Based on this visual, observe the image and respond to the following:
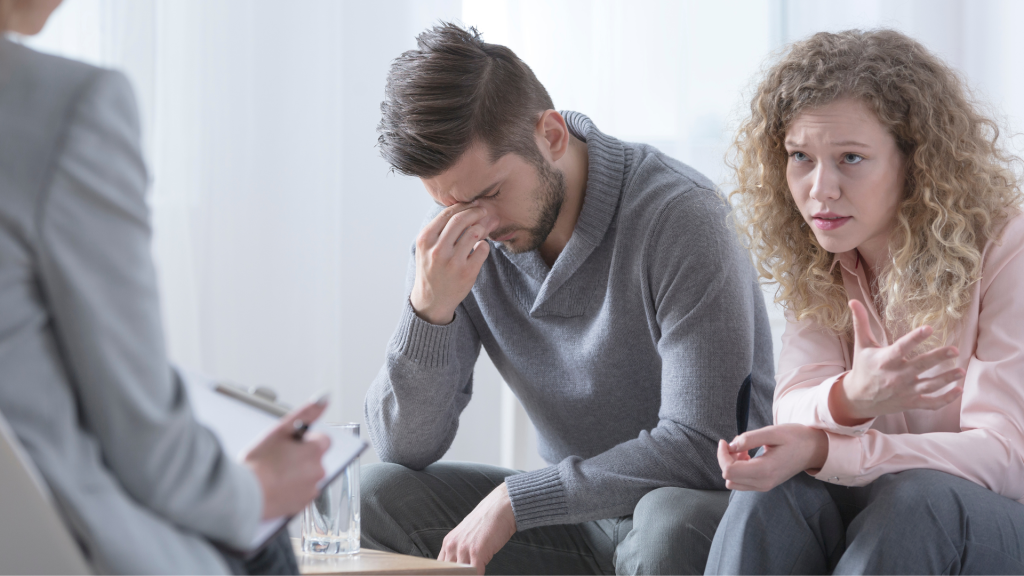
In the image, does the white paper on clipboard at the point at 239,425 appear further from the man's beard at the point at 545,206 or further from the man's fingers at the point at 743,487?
the man's beard at the point at 545,206

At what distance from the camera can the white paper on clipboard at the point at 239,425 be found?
0.61 metres

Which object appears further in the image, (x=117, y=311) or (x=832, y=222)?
(x=832, y=222)

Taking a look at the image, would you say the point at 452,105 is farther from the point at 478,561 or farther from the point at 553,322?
the point at 478,561

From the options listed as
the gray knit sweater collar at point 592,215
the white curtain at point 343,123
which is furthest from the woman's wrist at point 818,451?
the white curtain at point 343,123

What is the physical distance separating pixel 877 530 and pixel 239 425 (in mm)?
628

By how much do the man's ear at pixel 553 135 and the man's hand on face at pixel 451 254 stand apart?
15cm

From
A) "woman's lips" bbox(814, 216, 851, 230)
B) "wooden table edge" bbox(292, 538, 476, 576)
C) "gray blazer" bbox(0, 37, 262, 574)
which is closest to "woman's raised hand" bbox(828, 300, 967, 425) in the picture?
"woman's lips" bbox(814, 216, 851, 230)

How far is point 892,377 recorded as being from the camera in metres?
0.91

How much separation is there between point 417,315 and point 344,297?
0.86 meters

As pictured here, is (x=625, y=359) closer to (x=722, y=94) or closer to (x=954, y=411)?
(x=954, y=411)

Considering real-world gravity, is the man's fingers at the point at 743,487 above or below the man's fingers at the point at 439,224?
below

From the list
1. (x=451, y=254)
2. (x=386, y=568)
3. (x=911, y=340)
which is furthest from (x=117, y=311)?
(x=451, y=254)

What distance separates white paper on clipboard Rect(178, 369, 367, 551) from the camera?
609mm

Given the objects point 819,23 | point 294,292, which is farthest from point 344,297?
point 819,23
